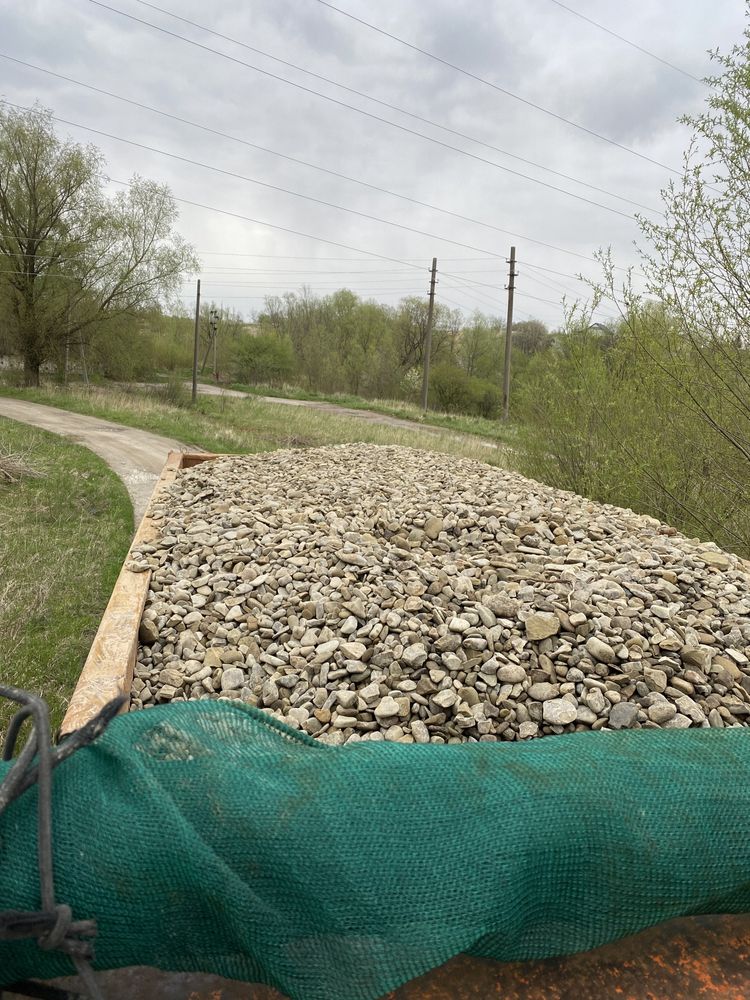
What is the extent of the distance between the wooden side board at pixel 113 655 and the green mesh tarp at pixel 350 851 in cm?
73

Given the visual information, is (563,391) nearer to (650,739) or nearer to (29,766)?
(650,739)

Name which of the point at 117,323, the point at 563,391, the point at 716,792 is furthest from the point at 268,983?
the point at 117,323

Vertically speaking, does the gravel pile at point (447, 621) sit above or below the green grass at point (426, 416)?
below

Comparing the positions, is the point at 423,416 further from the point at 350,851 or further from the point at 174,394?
the point at 350,851

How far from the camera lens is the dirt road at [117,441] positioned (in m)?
9.40

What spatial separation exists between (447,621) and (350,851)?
1726 millimetres

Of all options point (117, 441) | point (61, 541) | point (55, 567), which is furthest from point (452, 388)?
point (55, 567)

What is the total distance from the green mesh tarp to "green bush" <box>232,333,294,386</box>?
143 ft

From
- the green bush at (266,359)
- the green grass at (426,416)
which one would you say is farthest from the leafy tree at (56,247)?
the green bush at (266,359)

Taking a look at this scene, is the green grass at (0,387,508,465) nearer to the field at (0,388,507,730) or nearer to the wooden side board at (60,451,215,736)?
the field at (0,388,507,730)

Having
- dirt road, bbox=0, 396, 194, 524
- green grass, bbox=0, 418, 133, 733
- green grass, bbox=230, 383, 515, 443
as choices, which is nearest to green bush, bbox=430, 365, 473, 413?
green grass, bbox=230, 383, 515, 443

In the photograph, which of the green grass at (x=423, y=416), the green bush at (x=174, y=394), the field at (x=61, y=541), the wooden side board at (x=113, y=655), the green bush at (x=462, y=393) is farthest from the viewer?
the green bush at (x=462, y=393)

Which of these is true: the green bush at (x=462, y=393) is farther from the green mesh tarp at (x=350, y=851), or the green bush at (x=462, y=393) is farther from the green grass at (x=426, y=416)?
the green mesh tarp at (x=350, y=851)

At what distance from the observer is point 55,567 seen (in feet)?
17.1
